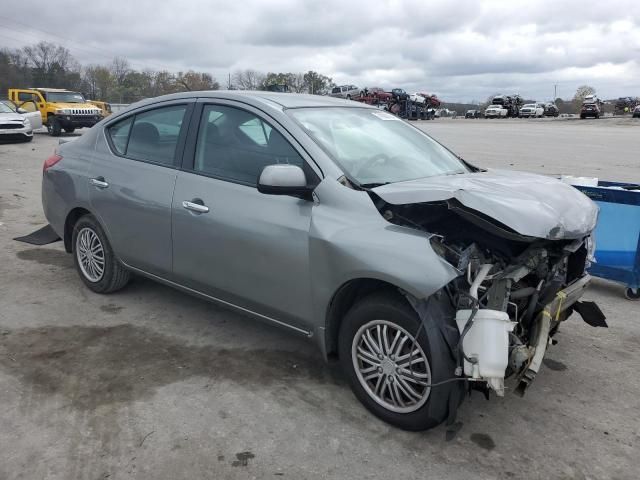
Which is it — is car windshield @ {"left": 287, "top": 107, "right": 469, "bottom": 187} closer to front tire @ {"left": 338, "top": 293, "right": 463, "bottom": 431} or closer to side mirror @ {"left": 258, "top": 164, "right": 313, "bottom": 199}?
side mirror @ {"left": 258, "top": 164, "right": 313, "bottom": 199}

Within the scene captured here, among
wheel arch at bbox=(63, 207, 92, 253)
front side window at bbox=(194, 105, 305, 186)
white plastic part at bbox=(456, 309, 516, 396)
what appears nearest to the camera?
white plastic part at bbox=(456, 309, 516, 396)

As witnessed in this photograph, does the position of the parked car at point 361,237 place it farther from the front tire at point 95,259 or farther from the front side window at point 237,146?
the front tire at point 95,259

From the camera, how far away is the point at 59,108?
22.2m

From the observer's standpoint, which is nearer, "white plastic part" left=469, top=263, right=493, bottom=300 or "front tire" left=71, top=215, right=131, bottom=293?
"white plastic part" left=469, top=263, right=493, bottom=300

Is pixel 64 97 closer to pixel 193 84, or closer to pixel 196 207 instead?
pixel 193 84

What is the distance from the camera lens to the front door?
3275 mm

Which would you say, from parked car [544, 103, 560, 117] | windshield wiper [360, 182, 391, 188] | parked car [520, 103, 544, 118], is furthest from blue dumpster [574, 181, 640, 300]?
parked car [544, 103, 560, 117]

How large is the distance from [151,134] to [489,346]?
3.01 m

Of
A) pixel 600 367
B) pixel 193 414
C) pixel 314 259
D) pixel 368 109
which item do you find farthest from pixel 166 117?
pixel 600 367

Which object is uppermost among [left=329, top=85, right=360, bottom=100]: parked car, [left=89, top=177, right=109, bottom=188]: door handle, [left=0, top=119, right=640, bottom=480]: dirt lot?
[left=329, top=85, right=360, bottom=100]: parked car

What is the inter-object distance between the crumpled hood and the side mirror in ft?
1.41

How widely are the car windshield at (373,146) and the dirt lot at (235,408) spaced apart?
1348mm

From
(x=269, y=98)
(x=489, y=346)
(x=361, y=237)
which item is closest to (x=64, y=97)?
(x=269, y=98)

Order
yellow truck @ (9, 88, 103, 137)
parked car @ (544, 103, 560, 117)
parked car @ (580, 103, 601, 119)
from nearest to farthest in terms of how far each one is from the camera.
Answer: yellow truck @ (9, 88, 103, 137) → parked car @ (580, 103, 601, 119) → parked car @ (544, 103, 560, 117)
